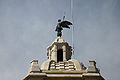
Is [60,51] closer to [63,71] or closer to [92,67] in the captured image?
[63,71]

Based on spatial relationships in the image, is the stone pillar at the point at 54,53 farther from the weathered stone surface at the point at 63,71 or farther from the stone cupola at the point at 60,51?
the weathered stone surface at the point at 63,71

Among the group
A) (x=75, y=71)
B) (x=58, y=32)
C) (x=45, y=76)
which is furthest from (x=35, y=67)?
(x=58, y=32)

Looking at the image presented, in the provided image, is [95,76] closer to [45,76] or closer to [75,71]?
[75,71]

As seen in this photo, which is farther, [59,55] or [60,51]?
[60,51]

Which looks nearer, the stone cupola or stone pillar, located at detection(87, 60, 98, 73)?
stone pillar, located at detection(87, 60, 98, 73)

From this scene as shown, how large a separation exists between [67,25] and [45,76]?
31.0 feet

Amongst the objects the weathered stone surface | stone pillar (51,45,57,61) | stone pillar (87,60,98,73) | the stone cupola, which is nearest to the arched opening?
the stone cupola

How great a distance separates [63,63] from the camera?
39562 millimetres

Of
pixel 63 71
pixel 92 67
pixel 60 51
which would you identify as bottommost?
pixel 63 71

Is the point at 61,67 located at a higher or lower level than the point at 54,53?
lower

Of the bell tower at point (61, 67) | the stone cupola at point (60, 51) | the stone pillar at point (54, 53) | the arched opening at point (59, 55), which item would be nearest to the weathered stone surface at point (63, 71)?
the bell tower at point (61, 67)

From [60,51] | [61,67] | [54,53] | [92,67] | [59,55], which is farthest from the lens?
[60,51]

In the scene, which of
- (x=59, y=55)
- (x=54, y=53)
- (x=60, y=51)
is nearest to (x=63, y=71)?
(x=54, y=53)

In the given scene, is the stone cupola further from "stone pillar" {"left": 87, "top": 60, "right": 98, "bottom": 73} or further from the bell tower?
"stone pillar" {"left": 87, "top": 60, "right": 98, "bottom": 73}
